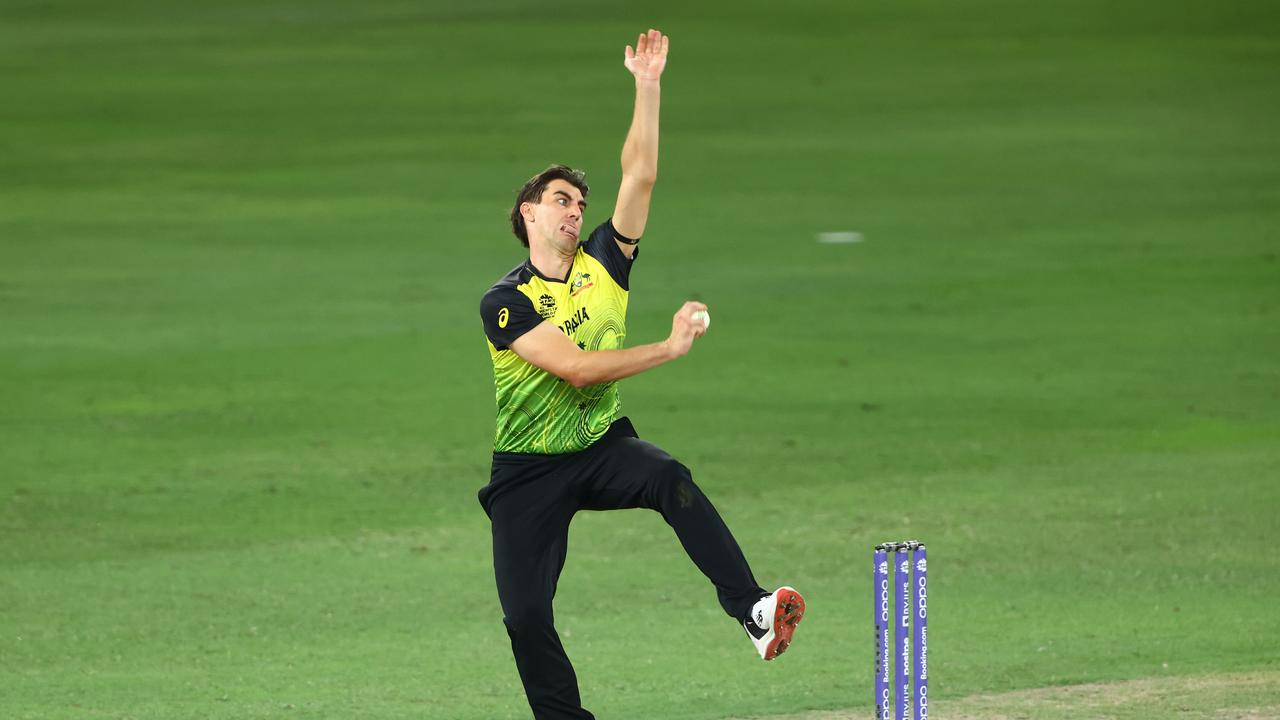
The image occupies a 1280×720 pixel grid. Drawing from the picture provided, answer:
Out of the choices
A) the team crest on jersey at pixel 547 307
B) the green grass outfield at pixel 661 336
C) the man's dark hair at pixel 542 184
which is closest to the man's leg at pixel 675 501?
the team crest on jersey at pixel 547 307

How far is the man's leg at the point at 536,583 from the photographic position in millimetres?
7625

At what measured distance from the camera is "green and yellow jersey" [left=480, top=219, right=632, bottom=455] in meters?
7.67

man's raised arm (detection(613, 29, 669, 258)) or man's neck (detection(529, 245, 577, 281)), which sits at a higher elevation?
man's raised arm (detection(613, 29, 669, 258))

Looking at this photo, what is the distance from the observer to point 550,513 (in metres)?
7.67

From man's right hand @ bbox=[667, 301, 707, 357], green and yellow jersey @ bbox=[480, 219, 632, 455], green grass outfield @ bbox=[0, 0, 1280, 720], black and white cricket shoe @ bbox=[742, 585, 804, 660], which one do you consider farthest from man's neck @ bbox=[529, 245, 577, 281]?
green grass outfield @ bbox=[0, 0, 1280, 720]

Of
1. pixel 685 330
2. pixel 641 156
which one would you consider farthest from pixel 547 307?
pixel 685 330

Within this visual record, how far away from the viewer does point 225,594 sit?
11406mm

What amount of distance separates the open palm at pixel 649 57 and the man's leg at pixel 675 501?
1448 millimetres

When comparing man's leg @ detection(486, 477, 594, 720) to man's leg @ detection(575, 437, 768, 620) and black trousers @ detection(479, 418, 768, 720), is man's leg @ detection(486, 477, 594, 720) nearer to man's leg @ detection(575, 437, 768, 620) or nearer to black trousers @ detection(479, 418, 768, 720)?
black trousers @ detection(479, 418, 768, 720)

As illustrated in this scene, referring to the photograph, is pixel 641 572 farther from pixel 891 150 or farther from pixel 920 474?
pixel 891 150

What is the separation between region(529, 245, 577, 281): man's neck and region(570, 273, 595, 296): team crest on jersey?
0.05m

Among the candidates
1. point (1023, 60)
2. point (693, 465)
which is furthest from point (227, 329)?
point (1023, 60)

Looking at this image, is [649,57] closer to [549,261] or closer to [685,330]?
[549,261]

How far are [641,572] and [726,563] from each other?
443 centimetres
